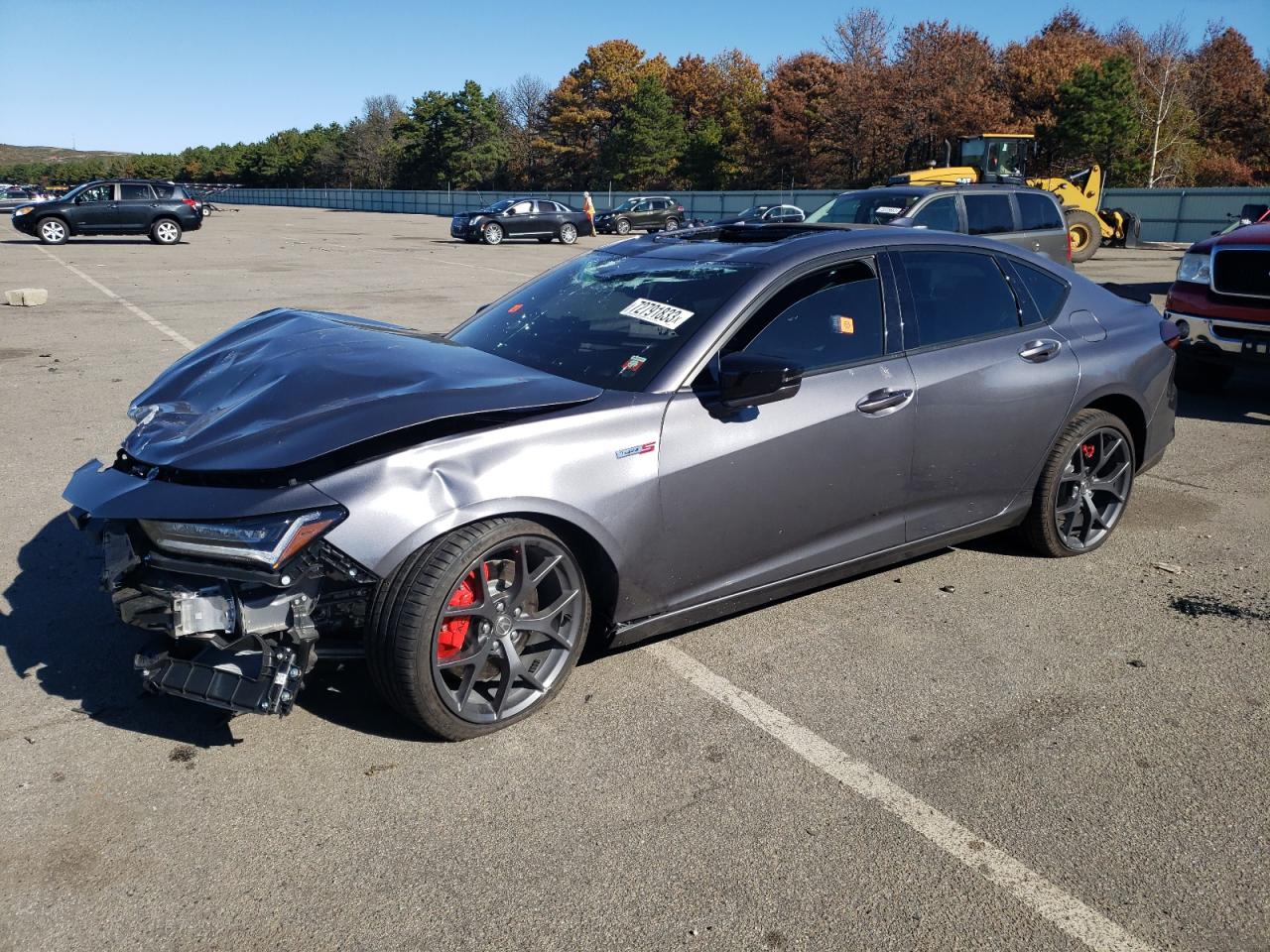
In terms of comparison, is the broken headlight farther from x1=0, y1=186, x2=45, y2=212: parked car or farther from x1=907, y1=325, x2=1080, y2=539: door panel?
x1=0, y1=186, x2=45, y2=212: parked car

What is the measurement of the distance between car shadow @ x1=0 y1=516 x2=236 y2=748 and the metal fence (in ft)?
64.2

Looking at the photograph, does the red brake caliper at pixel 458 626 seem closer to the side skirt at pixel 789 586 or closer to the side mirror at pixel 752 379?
the side skirt at pixel 789 586

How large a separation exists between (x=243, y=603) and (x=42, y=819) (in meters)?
0.82

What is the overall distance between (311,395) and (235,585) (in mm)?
733

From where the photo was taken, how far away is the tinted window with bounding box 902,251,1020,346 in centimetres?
427

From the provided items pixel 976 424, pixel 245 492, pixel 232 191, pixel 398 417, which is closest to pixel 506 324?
pixel 398 417

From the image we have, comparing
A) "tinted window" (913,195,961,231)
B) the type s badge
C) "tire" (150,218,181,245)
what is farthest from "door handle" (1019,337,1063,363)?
"tire" (150,218,181,245)

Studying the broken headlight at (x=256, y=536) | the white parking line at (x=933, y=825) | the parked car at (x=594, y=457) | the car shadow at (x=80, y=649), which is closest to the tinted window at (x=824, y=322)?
the parked car at (x=594, y=457)

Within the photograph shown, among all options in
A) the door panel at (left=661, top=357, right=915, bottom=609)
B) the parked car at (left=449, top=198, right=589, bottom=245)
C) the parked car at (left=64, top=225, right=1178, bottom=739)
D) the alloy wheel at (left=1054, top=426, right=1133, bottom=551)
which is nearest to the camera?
the parked car at (left=64, top=225, right=1178, bottom=739)

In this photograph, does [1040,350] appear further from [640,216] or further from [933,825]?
[640,216]

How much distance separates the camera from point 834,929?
2475mm

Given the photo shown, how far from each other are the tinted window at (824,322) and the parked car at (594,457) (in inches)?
0.4

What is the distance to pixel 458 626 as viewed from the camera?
3201 mm

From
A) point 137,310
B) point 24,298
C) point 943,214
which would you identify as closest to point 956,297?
point 943,214
